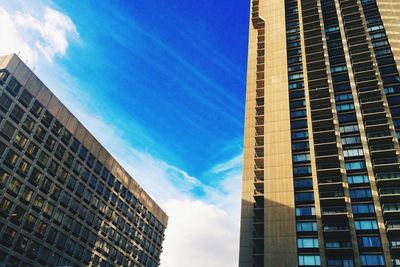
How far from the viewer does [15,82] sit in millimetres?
58531

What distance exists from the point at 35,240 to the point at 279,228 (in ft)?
135

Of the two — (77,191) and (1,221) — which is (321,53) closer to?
(77,191)

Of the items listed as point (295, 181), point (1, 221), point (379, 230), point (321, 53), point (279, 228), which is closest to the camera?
point (1, 221)

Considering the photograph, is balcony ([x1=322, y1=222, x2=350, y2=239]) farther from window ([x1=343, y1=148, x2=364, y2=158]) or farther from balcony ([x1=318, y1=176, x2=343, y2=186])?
window ([x1=343, y1=148, x2=364, y2=158])

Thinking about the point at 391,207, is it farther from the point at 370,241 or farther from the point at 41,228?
the point at 41,228

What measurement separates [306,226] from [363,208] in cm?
983

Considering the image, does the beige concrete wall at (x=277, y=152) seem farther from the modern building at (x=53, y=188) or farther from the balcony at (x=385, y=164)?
the modern building at (x=53, y=188)

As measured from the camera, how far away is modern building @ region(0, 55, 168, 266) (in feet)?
186

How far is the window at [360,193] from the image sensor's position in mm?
62531

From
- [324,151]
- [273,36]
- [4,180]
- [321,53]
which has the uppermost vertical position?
[273,36]

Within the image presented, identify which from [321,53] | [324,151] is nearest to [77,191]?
[324,151]

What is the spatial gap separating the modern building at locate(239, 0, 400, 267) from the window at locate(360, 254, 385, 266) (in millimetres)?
149

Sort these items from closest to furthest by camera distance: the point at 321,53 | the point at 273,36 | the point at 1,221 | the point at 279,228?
the point at 1,221, the point at 279,228, the point at 321,53, the point at 273,36

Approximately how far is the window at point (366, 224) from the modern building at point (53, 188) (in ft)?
166
